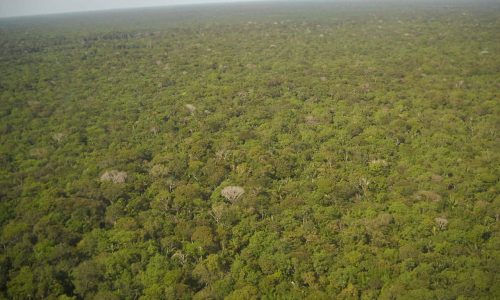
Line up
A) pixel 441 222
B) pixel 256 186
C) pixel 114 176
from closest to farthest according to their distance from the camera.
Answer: pixel 441 222 < pixel 256 186 < pixel 114 176

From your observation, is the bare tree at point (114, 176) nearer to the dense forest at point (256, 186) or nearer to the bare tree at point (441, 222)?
the dense forest at point (256, 186)

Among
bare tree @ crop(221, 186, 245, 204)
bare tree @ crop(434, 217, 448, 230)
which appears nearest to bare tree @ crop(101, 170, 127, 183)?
bare tree @ crop(221, 186, 245, 204)

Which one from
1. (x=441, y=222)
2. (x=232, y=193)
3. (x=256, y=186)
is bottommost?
(x=441, y=222)

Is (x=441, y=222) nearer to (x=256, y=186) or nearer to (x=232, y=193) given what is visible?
(x=256, y=186)

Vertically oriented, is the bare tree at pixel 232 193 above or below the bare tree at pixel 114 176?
below

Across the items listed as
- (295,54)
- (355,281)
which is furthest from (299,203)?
(295,54)

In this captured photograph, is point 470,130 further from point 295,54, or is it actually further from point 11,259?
point 295,54

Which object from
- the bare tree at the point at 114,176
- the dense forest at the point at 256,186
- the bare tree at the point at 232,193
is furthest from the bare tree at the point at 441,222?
the bare tree at the point at 114,176

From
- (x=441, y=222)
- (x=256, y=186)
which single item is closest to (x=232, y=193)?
(x=256, y=186)
